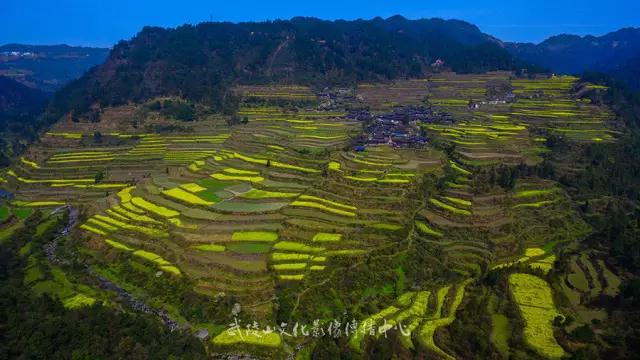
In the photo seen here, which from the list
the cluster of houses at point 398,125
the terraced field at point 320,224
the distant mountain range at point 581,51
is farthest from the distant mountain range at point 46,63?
the distant mountain range at point 581,51

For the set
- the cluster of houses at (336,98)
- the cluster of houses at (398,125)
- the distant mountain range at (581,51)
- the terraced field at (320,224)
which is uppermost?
the distant mountain range at (581,51)

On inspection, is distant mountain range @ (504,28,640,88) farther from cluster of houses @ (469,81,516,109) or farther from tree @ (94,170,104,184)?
tree @ (94,170,104,184)

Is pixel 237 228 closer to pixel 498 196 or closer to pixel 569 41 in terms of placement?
pixel 498 196

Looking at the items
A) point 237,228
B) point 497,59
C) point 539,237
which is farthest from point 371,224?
point 497,59

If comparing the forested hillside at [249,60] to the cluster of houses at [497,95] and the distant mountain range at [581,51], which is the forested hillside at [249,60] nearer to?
the cluster of houses at [497,95]

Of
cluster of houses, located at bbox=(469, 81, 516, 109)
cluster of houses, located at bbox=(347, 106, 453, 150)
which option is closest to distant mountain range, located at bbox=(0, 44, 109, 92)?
cluster of houses, located at bbox=(347, 106, 453, 150)

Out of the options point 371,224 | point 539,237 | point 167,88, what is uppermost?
point 167,88
